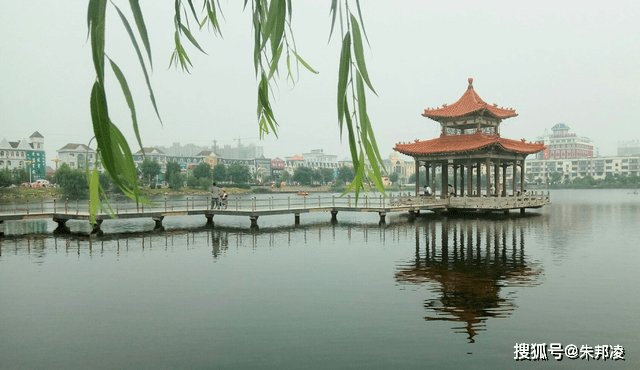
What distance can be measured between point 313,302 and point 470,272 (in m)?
4.71

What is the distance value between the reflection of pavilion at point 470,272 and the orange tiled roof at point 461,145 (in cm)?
727

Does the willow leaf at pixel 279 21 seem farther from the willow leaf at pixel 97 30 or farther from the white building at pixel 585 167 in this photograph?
the white building at pixel 585 167

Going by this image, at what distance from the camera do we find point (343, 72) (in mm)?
1842

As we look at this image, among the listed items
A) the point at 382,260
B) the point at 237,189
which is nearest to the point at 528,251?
the point at 382,260

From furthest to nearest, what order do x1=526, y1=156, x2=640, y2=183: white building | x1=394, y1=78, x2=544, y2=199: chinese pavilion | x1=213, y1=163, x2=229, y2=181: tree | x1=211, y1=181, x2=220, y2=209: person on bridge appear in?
1. x1=526, y1=156, x2=640, y2=183: white building
2. x1=213, y1=163, x2=229, y2=181: tree
3. x1=394, y1=78, x2=544, y2=199: chinese pavilion
4. x1=211, y1=181, x2=220, y2=209: person on bridge

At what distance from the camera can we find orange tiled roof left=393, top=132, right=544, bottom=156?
26031mm

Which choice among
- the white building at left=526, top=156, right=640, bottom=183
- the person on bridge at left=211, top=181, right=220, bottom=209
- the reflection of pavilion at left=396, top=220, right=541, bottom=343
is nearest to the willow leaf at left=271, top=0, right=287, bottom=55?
the reflection of pavilion at left=396, top=220, right=541, bottom=343

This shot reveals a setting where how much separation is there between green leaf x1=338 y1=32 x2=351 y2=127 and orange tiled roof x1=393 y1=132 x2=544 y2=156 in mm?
24876

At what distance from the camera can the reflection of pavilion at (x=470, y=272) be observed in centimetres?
838

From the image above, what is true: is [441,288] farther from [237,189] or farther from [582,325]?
[237,189]

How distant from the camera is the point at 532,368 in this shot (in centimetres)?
608

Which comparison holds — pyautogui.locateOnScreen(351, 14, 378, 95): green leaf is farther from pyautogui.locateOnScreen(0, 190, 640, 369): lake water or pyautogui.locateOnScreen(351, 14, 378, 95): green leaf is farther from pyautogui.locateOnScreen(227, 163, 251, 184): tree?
pyautogui.locateOnScreen(227, 163, 251, 184): tree

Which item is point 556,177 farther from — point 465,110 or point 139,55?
point 139,55

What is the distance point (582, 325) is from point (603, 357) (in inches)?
45.9
